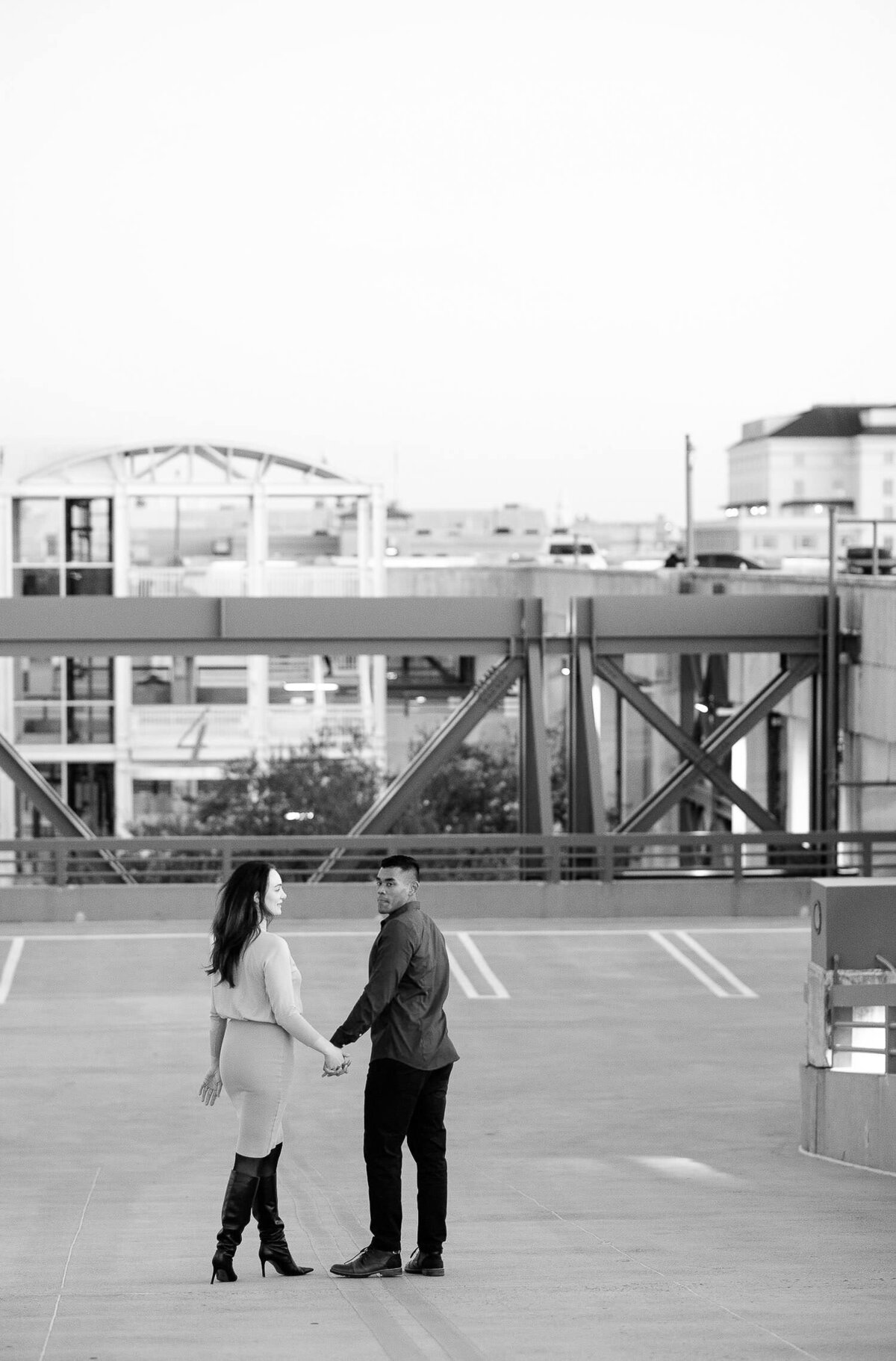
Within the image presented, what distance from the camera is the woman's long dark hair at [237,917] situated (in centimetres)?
670

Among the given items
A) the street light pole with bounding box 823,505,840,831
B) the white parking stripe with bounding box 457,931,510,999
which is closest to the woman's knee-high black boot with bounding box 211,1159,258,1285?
the white parking stripe with bounding box 457,931,510,999

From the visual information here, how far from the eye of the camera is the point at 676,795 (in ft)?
77.7

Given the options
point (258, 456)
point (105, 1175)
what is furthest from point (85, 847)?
point (258, 456)

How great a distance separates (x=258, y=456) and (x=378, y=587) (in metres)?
6.27

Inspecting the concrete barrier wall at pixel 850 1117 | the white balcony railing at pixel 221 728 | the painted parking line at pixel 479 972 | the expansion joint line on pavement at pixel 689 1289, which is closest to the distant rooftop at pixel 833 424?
the white balcony railing at pixel 221 728

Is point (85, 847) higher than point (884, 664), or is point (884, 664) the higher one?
A: point (884, 664)

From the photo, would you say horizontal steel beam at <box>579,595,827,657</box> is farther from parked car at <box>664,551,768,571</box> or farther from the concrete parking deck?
parked car at <box>664,551,768,571</box>

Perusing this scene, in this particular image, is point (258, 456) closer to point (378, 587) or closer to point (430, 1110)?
point (378, 587)

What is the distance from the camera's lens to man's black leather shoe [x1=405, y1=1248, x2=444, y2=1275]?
275 inches

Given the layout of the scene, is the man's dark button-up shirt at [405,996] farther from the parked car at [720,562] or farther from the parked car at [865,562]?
the parked car at [720,562]

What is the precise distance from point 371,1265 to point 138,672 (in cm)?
5018

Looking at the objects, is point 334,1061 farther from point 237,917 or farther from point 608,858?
point 608,858

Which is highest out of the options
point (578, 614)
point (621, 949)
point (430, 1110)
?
point (578, 614)

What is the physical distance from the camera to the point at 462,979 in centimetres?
1780
